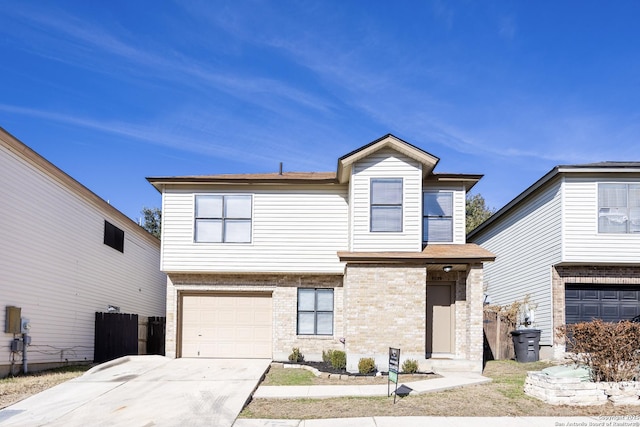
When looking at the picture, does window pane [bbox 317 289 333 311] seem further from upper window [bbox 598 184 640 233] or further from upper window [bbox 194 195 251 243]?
upper window [bbox 598 184 640 233]

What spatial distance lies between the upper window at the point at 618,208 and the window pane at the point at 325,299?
8.42m

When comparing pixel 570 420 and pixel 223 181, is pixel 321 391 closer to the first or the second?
pixel 570 420

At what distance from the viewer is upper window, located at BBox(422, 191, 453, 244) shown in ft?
58.4

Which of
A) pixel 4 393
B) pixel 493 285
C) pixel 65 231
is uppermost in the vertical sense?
pixel 65 231

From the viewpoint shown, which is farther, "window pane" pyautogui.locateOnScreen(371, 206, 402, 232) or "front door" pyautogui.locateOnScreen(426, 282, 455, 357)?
"front door" pyautogui.locateOnScreen(426, 282, 455, 357)

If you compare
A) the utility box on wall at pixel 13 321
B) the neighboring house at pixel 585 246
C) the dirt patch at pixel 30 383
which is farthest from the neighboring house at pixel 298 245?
the utility box on wall at pixel 13 321

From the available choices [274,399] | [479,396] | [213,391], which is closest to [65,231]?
Answer: [213,391]

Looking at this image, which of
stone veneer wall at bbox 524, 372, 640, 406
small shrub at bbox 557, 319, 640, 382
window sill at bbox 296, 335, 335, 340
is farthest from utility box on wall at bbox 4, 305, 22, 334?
small shrub at bbox 557, 319, 640, 382

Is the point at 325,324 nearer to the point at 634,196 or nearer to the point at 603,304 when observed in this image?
the point at 603,304

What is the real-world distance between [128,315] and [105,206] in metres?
4.50

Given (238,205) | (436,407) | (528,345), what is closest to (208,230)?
(238,205)

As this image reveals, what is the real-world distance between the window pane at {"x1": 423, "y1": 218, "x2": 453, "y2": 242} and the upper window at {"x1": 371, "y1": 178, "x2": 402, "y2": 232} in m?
1.53

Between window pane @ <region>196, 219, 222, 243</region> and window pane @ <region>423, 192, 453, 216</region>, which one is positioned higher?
window pane @ <region>423, 192, 453, 216</region>

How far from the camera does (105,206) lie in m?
21.0
